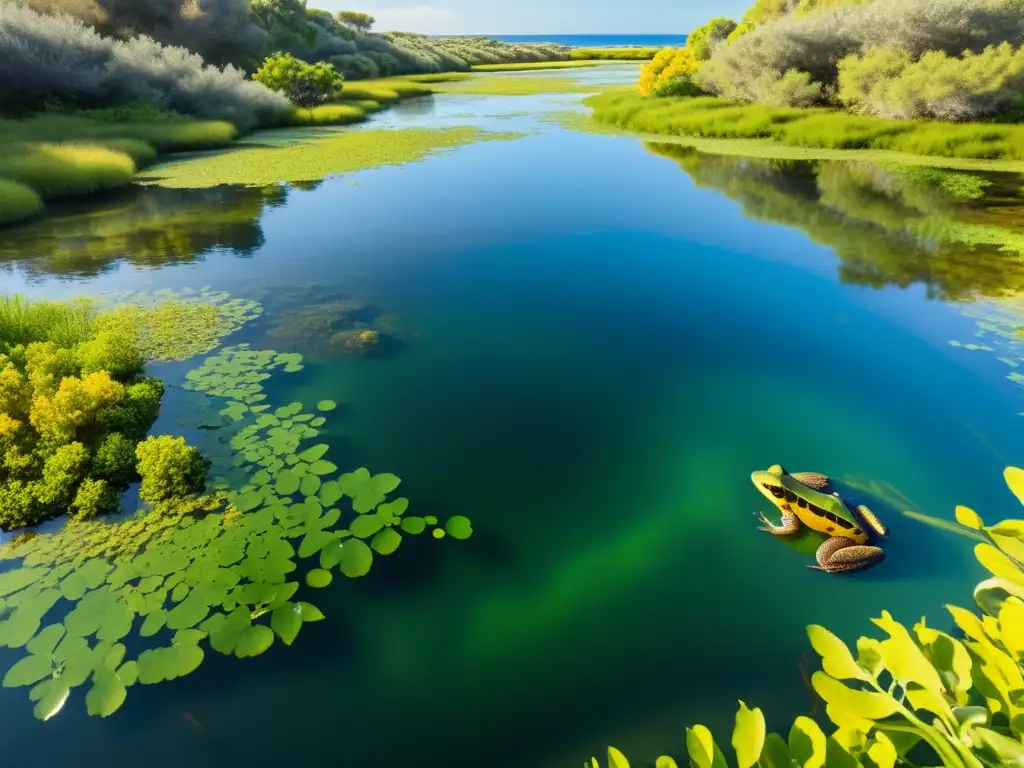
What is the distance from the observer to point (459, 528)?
4098 millimetres

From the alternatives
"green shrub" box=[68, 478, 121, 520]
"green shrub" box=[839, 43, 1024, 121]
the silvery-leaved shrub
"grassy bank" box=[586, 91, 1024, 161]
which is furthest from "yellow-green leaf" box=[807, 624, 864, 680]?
the silvery-leaved shrub

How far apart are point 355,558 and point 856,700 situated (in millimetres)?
3414

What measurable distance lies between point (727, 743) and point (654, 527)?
1479 mm

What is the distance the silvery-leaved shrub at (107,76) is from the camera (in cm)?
1772

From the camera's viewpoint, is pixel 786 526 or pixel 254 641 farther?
pixel 786 526

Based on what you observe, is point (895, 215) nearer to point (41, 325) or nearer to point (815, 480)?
point (815, 480)

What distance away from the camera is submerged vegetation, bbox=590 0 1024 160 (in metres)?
16.0

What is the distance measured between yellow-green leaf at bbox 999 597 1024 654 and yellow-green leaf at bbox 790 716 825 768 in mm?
326

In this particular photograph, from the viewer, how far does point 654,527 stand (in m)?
4.17

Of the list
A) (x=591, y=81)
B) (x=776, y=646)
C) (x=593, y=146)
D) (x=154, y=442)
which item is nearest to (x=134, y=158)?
(x=593, y=146)

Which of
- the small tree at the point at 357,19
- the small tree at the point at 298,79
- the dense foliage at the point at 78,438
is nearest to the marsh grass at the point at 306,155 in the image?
the small tree at the point at 298,79

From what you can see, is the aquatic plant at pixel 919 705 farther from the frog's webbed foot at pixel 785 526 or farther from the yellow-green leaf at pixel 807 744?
the frog's webbed foot at pixel 785 526

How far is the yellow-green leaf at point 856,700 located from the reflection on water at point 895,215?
8.67 metres

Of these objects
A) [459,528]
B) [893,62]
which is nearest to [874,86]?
[893,62]
